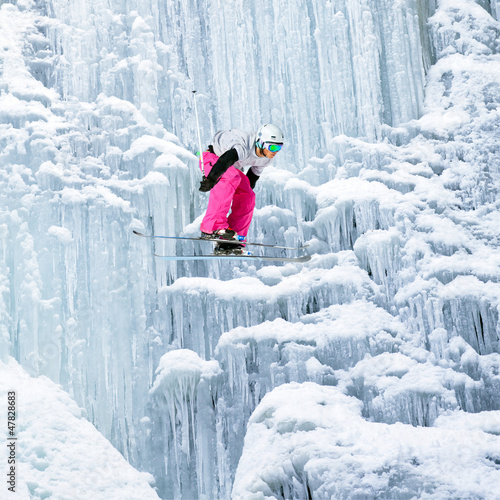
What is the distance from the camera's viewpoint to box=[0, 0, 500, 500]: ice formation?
6289 millimetres

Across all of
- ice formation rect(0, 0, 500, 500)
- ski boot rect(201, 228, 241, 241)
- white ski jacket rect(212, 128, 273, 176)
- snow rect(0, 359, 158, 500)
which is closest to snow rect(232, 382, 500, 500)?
ice formation rect(0, 0, 500, 500)

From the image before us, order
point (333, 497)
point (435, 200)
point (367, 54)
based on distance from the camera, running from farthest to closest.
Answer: point (367, 54), point (435, 200), point (333, 497)

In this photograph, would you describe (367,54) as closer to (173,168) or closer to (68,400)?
(173,168)

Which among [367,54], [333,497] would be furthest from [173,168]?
[333,497]

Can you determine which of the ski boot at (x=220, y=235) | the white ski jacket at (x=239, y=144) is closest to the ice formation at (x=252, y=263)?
the ski boot at (x=220, y=235)

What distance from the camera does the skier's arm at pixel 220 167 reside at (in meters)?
4.85

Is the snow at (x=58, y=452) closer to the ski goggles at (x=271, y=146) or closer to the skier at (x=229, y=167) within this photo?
the skier at (x=229, y=167)

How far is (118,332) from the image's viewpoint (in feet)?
23.4

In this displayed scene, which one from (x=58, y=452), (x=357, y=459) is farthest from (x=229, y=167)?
(x=58, y=452)

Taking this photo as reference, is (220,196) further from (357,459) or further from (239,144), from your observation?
(357,459)

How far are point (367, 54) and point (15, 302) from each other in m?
4.42

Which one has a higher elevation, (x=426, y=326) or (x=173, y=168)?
(x=173, y=168)

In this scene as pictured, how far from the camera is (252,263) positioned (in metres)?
7.35

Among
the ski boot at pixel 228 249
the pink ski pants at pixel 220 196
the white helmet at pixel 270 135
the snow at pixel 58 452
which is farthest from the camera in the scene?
the snow at pixel 58 452
